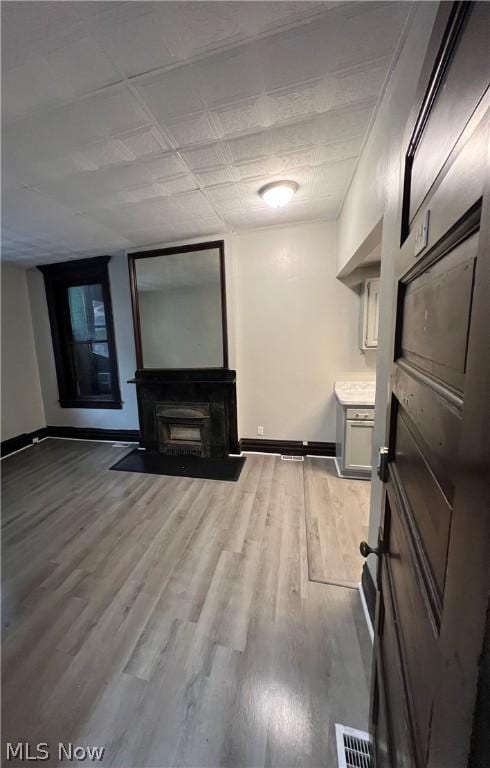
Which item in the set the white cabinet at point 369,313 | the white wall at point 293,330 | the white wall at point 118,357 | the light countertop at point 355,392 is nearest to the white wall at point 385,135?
the white cabinet at point 369,313

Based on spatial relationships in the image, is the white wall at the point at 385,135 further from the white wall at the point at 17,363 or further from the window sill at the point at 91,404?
the white wall at the point at 17,363

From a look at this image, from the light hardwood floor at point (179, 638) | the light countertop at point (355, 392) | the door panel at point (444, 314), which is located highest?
the door panel at point (444, 314)

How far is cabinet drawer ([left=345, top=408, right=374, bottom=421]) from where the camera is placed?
2695 millimetres

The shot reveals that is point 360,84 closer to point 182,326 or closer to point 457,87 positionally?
point 457,87

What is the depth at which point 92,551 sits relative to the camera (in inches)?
79.5

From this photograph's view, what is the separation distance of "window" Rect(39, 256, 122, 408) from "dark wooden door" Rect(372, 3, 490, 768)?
408 centimetres

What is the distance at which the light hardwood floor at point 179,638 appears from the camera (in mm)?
1080

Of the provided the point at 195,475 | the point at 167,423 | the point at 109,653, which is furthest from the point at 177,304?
the point at 109,653

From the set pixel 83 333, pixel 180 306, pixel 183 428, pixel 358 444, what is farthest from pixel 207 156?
pixel 83 333

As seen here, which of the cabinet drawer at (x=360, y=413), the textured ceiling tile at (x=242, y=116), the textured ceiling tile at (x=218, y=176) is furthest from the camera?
the cabinet drawer at (x=360, y=413)

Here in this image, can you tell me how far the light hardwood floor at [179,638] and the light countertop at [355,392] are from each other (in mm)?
1129

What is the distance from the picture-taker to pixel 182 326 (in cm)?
347

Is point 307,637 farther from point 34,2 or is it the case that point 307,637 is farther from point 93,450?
point 93,450

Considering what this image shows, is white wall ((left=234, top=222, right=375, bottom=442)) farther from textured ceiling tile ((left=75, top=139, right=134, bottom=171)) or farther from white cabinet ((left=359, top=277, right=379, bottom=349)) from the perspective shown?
textured ceiling tile ((left=75, top=139, right=134, bottom=171))
